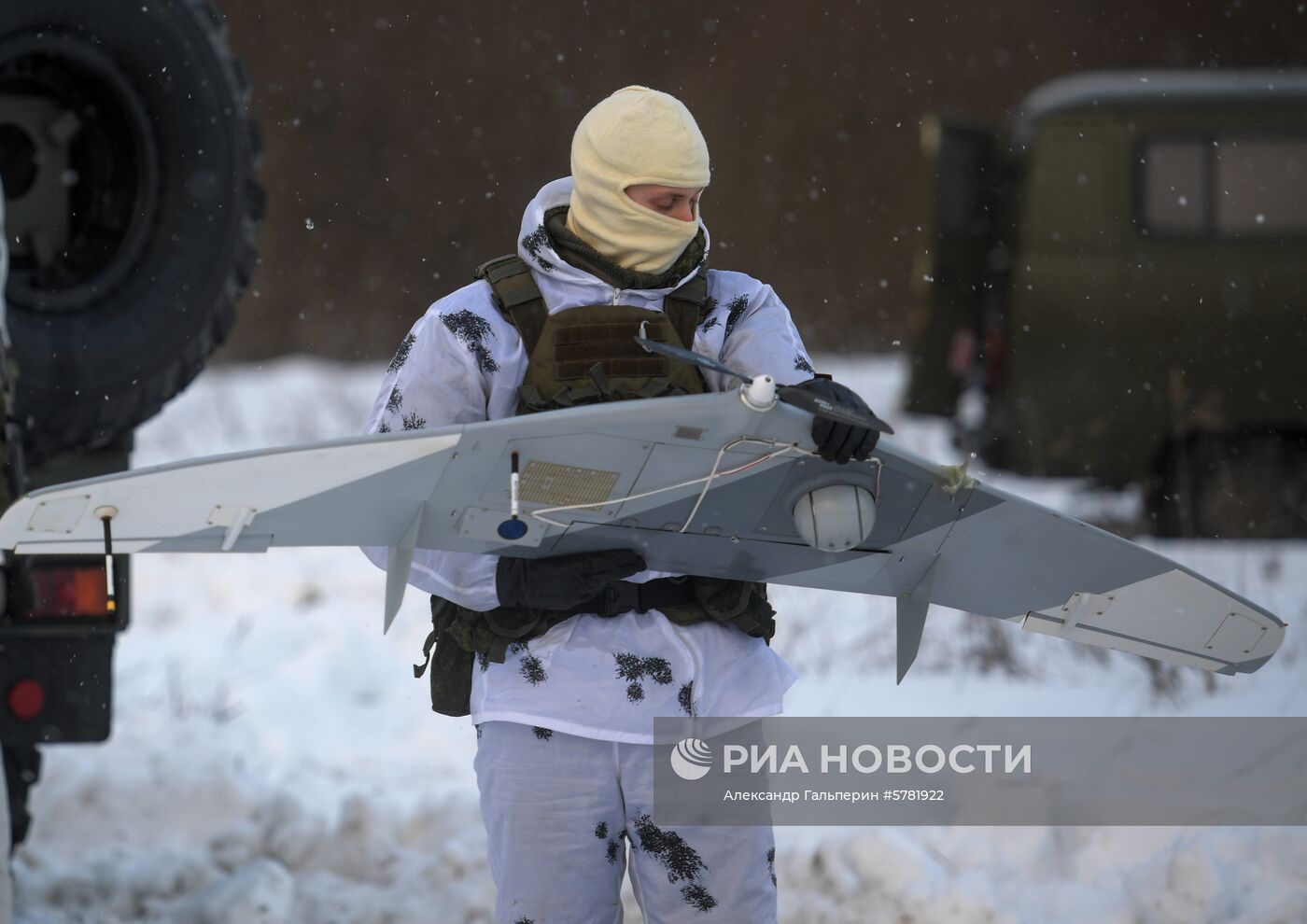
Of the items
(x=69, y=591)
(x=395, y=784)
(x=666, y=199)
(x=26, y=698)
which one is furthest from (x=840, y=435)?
(x=395, y=784)

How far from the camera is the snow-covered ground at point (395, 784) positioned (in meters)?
3.77

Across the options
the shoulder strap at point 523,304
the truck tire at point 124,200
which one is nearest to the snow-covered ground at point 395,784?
the truck tire at point 124,200

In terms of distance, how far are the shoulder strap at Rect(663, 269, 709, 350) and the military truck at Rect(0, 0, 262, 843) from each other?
1.78 m

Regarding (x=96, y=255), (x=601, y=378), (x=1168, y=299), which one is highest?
(x=1168, y=299)

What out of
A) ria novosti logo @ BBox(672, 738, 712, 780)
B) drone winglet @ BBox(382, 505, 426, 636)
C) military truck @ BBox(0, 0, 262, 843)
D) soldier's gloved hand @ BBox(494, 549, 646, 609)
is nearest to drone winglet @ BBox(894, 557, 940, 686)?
ria novosti logo @ BBox(672, 738, 712, 780)

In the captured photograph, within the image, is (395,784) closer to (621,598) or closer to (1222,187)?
(621,598)

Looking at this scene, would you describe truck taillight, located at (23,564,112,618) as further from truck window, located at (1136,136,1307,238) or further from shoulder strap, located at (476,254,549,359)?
truck window, located at (1136,136,1307,238)

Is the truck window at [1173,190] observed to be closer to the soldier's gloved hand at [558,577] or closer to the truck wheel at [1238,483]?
the truck wheel at [1238,483]

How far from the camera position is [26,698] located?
361 cm

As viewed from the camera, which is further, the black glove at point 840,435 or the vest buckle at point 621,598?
the vest buckle at point 621,598

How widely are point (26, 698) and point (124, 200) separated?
128 centimetres

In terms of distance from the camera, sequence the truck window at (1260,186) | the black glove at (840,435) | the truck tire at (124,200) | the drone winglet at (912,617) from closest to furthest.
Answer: the black glove at (840,435)
the drone winglet at (912,617)
the truck tire at (124,200)
the truck window at (1260,186)

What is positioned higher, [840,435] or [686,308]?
[686,308]

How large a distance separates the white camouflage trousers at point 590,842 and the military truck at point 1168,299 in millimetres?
6039
